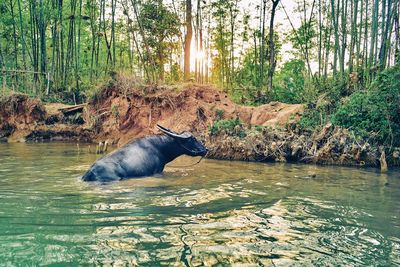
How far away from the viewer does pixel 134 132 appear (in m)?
14.8

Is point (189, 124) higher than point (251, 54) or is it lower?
lower

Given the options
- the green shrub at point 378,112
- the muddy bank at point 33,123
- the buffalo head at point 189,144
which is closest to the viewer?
the buffalo head at point 189,144

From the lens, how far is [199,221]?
4461 millimetres

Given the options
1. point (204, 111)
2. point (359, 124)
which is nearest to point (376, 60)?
point (359, 124)

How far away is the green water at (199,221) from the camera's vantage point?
3395 mm

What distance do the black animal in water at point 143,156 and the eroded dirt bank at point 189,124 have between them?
9.53ft

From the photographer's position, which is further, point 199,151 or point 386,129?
point 386,129

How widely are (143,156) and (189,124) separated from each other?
573 cm

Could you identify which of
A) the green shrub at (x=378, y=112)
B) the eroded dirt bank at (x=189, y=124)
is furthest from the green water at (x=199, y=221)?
the green shrub at (x=378, y=112)

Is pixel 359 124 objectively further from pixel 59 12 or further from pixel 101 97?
pixel 59 12

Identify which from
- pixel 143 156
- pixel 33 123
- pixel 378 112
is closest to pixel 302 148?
pixel 378 112

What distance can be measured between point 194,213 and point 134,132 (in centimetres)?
1037

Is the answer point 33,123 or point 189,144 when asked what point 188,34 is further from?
point 189,144

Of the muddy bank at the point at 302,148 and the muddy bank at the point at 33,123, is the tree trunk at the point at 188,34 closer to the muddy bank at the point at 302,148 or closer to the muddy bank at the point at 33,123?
the muddy bank at the point at 33,123
